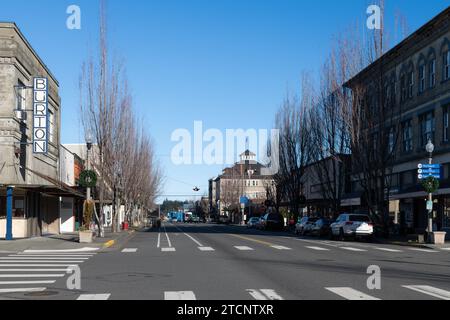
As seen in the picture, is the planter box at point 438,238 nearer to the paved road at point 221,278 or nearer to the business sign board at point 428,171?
the business sign board at point 428,171

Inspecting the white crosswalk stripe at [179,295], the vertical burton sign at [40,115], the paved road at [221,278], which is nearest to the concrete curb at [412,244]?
the paved road at [221,278]

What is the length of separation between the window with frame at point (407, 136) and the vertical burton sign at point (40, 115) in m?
29.4

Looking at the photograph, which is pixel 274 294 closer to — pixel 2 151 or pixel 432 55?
pixel 2 151

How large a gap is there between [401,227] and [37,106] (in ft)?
94.6

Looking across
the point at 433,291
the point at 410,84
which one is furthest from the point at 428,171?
the point at 433,291

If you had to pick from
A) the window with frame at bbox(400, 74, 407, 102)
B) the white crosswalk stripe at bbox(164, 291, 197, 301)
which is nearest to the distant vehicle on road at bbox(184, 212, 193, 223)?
the window with frame at bbox(400, 74, 407, 102)

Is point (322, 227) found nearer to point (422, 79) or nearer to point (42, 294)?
point (422, 79)

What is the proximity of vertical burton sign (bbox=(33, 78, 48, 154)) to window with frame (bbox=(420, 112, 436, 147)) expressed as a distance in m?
27.2

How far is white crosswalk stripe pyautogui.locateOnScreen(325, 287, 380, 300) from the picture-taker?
Result: 1179 cm

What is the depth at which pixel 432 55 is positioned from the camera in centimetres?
4412

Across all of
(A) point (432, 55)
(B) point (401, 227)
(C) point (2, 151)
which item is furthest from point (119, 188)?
(A) point (432, 55)

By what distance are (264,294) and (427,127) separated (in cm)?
3647

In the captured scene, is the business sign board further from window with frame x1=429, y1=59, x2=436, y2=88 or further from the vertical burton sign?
the vertical burton sign

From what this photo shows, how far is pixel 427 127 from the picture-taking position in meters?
45.4
